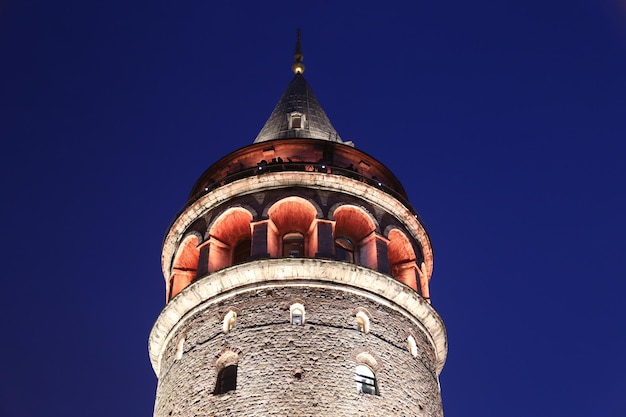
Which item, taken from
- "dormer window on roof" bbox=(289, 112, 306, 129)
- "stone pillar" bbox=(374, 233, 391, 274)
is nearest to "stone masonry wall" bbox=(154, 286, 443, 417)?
"stone pillar" bbox=(374, 233, 391, 274)

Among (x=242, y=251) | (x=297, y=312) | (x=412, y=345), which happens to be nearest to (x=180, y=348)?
(x=297, y=312)

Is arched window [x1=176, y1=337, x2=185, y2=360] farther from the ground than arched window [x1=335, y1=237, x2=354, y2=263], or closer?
closer

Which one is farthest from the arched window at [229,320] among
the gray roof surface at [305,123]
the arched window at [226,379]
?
the gray roof surface at [305,123]

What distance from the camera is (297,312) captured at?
26172 mm

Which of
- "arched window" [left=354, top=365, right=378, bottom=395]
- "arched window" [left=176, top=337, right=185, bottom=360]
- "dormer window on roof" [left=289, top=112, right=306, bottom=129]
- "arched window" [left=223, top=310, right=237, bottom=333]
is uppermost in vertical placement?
"dormer window on roof" [left=289, top=112, right=306, bottom=129]

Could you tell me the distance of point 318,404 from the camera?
23375 millimetres

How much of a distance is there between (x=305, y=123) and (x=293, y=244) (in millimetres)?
8197

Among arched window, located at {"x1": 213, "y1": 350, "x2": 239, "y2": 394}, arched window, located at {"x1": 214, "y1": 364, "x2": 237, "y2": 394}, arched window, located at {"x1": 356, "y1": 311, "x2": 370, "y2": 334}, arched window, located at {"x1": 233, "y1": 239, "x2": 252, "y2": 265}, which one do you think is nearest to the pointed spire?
arched window, located at {"x1": 233, "y1": 239, "x2": 252, "y2": 265}

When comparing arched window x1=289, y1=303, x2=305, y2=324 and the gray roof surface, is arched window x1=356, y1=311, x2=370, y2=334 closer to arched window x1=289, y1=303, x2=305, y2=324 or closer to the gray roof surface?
arched window x1=289, y1=303, x2=305, y2=324

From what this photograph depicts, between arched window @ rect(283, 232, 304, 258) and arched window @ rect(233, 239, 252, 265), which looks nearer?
arched window @ rect(283, 232, 304, 258)

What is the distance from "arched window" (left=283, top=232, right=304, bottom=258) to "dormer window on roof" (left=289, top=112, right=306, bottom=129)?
7.60 meters

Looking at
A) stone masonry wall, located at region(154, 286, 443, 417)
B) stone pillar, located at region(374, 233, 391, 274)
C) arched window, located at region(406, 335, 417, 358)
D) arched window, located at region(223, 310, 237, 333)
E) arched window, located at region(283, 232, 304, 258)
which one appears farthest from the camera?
arched window, located at region(283, 232, 304, 258)

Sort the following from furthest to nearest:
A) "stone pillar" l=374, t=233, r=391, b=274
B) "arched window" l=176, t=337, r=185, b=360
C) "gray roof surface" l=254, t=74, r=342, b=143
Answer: "gray roof surface" l=254, t=74, r=342, b=143 < "stone pillar" l=374, t=233, r=391, b=274 < "arched window" l=176, t=337, r=185, b=360

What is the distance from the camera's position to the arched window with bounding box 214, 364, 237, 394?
24625 millimetres
